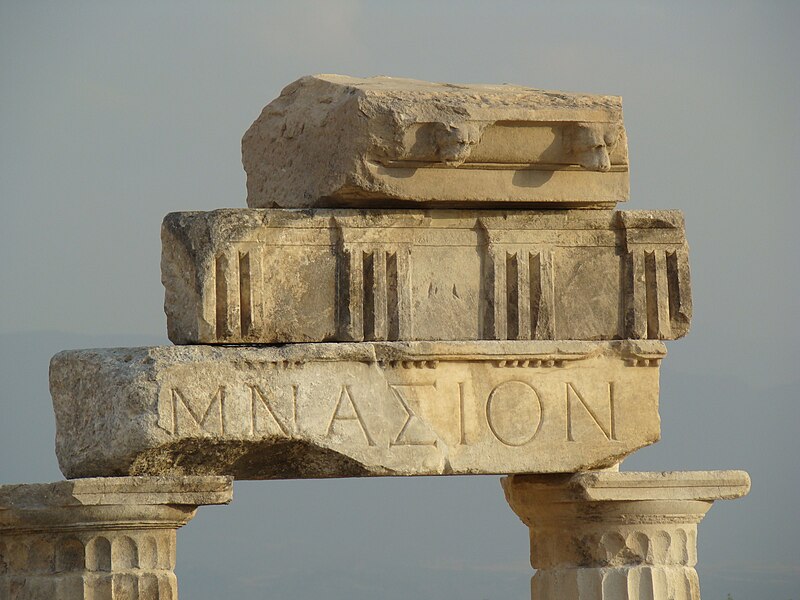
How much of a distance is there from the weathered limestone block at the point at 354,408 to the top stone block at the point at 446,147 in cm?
80

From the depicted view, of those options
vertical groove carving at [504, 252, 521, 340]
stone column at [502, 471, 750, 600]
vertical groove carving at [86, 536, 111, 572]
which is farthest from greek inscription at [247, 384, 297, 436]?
stone column at [502, 471, 750, 600]

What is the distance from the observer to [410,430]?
10.9 metres

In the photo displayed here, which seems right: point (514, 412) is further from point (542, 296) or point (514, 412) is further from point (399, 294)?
point (399, 294)

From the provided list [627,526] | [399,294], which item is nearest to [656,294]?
[627,526]

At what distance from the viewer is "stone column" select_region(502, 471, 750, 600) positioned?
37.0ft

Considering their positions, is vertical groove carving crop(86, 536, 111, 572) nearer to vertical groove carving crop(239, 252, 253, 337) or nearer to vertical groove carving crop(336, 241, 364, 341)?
vertical groove carving crop(239, 252, 253, 337)

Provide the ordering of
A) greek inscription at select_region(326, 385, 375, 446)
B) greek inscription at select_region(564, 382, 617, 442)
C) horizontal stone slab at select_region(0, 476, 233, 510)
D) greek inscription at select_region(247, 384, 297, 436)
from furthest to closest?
greek inscription at select_region(564, 382, 617, 442), greek inscription at select_region(326, 385, 375, 446), greek inscription at select_region(247, 384, 297, 436), horizontal stone slab at select_region(0, 476, 233, 510)

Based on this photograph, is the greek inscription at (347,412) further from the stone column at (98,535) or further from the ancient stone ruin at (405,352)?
the stone column at (98,535)

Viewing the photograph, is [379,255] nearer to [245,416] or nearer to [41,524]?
[245,416]

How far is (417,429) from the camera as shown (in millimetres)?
10898

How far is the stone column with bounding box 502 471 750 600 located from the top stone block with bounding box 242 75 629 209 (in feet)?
4.95

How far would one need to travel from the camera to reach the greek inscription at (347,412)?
10.7 m

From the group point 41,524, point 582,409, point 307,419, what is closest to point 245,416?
point 307,419

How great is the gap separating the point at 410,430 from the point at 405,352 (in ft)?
1.30
